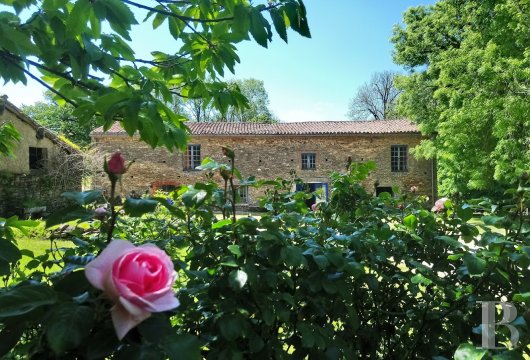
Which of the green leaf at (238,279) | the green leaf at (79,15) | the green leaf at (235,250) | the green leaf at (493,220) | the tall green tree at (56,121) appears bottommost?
the green leaf at (238,279)

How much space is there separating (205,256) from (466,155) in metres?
16.3

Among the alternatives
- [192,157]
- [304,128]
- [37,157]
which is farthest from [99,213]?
[304,128]

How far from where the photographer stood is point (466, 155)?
15211mm

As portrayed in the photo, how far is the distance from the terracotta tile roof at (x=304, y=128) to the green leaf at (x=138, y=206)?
22179 mm

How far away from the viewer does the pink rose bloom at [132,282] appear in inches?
24.5

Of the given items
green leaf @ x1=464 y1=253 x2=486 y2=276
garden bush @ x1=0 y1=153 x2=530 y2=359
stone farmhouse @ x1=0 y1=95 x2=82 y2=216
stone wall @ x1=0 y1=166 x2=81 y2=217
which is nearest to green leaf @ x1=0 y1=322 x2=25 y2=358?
garden bush @ x1=0 y1=153 x2=530 y2=359

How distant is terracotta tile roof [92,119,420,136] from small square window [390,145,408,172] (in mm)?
1122

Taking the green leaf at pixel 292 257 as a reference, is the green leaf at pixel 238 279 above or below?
below

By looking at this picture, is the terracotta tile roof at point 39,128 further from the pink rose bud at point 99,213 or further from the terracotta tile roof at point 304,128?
the pink rose bud at point 99,213

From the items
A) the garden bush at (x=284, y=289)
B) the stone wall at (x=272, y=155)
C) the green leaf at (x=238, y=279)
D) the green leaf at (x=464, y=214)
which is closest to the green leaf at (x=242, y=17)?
the garden bush at (x=284, y=289)

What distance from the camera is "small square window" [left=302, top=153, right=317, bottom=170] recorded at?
23.2m

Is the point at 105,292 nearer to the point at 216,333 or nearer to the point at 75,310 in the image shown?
the point at 75,310

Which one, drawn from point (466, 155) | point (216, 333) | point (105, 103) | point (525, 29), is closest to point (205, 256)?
point (216, 333)

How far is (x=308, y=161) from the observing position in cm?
2330
